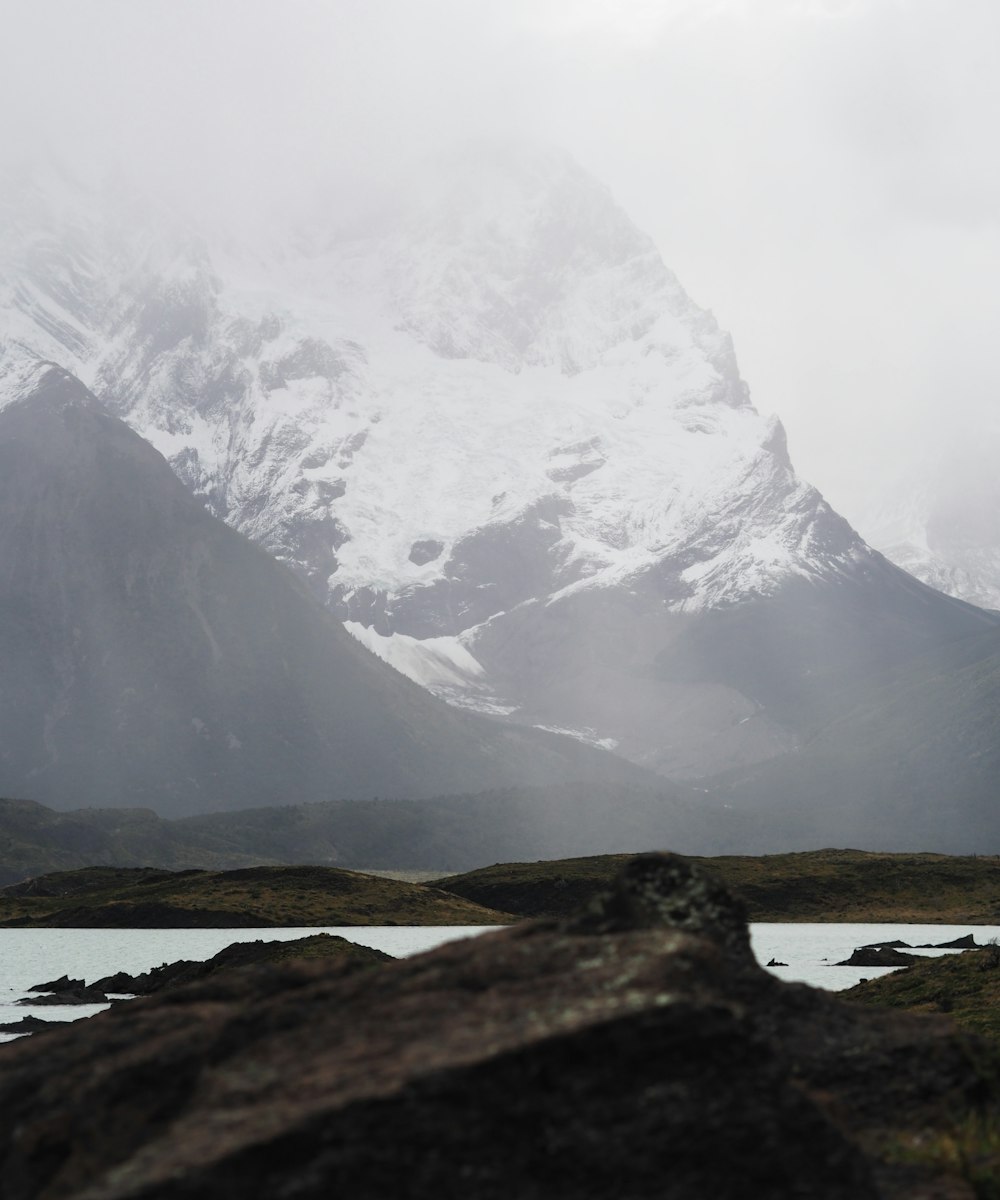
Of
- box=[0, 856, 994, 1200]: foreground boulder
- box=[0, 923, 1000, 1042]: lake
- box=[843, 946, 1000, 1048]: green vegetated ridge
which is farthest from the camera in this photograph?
box=[0, 923, 1000, 1042]: lake

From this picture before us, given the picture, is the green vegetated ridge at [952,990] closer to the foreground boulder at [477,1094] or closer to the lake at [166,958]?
the lake at [166,958]

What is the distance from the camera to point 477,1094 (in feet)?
47.6

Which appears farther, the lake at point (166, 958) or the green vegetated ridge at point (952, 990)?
the lake at point (166, 958)

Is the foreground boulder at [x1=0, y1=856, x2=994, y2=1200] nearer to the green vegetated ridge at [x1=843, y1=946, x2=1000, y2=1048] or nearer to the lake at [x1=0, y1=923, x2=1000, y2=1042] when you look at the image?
the green vegetated ridge at [x1=843, y1=946, x2=1000, y2=1048]

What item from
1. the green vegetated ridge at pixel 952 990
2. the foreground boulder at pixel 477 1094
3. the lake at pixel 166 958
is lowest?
the lake at pixel 166 958

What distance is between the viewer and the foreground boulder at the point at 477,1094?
1405 cm

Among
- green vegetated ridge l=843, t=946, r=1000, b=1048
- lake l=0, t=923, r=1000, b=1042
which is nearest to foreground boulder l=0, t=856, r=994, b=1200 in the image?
green vegetated ridge l=843, t=946, r=1000, b=1048

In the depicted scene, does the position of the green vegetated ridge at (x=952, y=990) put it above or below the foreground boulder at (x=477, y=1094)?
below

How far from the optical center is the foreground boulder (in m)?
14.0

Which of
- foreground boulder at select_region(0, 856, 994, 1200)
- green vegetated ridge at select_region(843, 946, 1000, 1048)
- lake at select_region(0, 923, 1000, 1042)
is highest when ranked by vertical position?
foreground boulder at select_region(0, 856, 994, 1200)

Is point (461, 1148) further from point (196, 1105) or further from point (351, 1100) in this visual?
point (196, 1105)

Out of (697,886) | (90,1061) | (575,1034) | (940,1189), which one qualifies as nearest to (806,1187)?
(940,1189)

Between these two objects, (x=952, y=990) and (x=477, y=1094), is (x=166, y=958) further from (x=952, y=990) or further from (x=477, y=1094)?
(x=477, y=1094)

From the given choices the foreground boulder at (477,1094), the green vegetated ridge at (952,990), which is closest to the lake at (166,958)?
the green vegetated ridge at (952,990)
